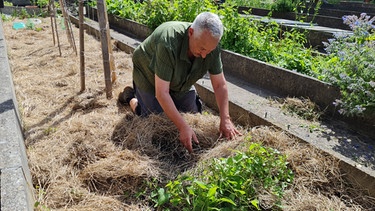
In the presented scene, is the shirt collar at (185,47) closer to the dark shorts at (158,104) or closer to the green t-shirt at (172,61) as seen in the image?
the green t-shirt at (172,61)

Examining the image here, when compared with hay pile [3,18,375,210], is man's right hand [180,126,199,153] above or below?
above

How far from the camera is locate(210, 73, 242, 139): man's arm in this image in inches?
120

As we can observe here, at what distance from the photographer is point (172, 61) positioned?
2826 mm

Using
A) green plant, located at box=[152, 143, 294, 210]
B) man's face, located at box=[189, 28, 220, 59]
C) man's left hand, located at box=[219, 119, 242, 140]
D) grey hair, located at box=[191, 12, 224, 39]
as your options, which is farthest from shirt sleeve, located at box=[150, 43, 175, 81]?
green plant, located at box=[152, 143, 294, 210]

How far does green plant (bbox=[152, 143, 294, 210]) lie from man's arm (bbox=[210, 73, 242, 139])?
0.50m

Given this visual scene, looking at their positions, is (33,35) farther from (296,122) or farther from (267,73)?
(296,122)

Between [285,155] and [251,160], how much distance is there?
34 cm

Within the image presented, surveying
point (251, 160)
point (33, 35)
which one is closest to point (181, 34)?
point (251, 160)

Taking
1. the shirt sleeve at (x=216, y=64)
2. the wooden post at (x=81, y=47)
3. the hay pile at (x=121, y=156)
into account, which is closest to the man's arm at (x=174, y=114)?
the hay pile at (x=121, y=156)

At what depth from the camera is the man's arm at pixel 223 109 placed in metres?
3.04

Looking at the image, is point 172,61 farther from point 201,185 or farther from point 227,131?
point 201,185

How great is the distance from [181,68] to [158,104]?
2.06 ft

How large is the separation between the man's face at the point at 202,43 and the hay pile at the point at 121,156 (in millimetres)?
785

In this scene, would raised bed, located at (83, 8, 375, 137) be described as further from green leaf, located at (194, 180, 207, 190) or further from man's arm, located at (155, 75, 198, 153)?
green leaf, located at (194, 180, 207, 190)
